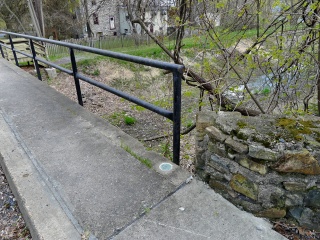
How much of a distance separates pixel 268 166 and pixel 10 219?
6.34ft

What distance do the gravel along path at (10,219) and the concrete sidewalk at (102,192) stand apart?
0.53 feet

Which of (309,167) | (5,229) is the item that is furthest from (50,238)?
(309,167)

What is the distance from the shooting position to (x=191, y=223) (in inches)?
62.1

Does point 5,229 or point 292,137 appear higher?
point 292,137

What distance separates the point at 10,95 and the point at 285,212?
4081 mm

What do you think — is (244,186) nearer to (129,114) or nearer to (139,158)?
(139,158)

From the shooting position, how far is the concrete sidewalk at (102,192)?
154 cm

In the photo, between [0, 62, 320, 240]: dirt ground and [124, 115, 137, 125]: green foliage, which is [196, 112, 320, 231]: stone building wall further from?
[124, 115, 137, 125]: green foliage

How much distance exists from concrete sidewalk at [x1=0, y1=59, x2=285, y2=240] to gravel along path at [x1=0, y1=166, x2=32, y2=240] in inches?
6.4

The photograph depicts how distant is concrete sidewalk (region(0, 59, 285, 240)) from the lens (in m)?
1.54

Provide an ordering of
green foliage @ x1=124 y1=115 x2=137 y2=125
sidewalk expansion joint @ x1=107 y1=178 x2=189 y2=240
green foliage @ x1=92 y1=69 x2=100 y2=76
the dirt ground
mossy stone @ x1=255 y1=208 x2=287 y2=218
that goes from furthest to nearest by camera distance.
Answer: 1. green foliage @ x1=92 y1=69 x2=100 y2=76
2. green foliage @ x1=124 y1=115 x2=137 y2=125
3. the dirt ground
4. mossy stone @ x1=255 y1=208 x2=287 y2=218
5. sidewalk expansion joint @ x1=107 y1=178 x2=189 y2=240

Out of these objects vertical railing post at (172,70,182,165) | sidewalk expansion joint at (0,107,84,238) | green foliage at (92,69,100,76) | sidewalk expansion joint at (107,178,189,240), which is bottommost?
green foliage at (92,69,100,76)

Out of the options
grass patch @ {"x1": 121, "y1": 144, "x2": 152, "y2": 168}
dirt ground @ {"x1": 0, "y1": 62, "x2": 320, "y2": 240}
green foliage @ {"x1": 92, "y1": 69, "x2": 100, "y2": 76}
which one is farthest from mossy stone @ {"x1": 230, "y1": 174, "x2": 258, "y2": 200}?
green foliage @ {"x1": 92, "y1": 69, "x2": 100, "y2": 76}

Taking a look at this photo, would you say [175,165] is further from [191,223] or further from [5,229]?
[5,229]
